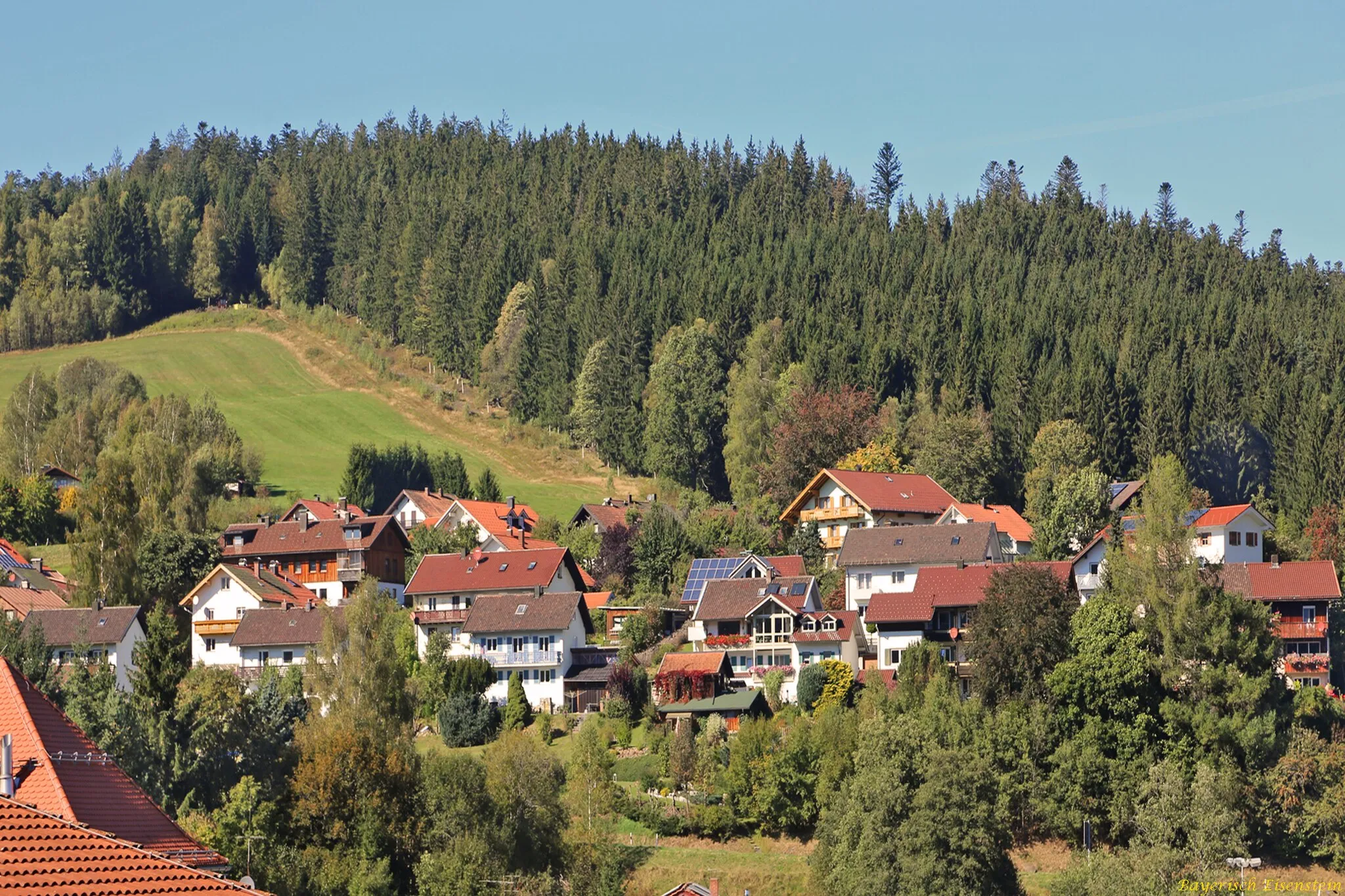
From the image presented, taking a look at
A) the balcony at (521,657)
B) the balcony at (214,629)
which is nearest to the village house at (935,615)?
the balcony at (521,657)

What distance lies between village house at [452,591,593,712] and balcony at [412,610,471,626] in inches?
63.7

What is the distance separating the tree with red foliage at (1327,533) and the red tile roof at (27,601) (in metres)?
62.3

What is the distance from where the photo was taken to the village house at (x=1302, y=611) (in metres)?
68.2

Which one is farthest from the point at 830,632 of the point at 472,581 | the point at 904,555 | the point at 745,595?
the point at 472,581

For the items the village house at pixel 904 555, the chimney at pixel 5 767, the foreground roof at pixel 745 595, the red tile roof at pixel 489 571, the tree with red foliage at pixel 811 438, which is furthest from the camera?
the tree with red foliage at pixel 811 438

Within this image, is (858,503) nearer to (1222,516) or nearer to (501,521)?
(1222,516)

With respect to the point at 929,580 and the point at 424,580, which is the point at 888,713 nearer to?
the point at 929,580

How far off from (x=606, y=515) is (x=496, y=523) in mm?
6472

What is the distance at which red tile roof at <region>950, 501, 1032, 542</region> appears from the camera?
88.9m

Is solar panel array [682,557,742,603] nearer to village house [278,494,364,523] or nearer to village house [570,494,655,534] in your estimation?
village house [570,494,655,534]

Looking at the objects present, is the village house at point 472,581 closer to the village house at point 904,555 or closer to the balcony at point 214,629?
the balcony at point 214,629

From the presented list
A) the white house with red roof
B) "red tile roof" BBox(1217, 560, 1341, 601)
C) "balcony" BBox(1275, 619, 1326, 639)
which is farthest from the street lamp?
the white house with red roof

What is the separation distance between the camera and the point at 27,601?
280 feet

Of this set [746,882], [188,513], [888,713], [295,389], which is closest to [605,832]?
[746,882]
